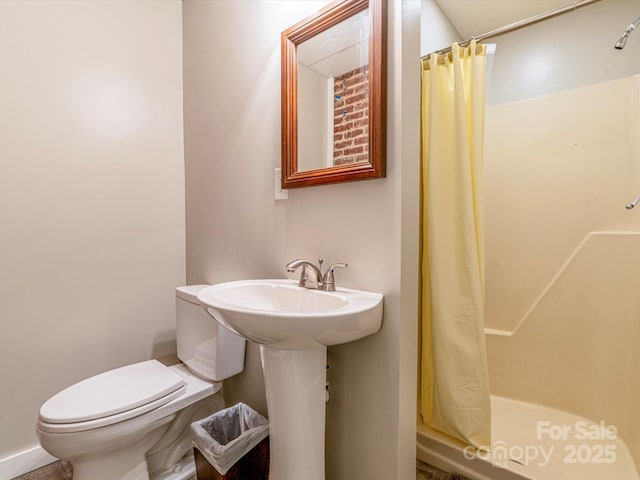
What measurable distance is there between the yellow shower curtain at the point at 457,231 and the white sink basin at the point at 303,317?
1.35 feet

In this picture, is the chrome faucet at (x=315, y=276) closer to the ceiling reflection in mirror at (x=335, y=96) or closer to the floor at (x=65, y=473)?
the ceiling reflection in mirror at (x=335, y=96)

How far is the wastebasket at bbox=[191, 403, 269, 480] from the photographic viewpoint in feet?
3.66

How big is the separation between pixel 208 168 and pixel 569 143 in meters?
2.05

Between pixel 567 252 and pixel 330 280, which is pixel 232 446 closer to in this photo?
pixel 330 280

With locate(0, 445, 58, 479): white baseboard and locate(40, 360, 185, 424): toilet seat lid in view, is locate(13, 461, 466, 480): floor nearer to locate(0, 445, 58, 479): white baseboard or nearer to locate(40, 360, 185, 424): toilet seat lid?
locate(0, 445, 58, 479): white baseboard

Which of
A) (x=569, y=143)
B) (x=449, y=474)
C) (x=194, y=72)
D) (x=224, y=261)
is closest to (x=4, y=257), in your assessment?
(x=224, y=261)

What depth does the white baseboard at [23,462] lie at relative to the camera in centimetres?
134

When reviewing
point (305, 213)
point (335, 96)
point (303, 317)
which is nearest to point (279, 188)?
Answer: point (305, 213)

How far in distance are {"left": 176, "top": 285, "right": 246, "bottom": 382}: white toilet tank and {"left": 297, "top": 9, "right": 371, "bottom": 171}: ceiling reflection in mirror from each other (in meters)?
0.81

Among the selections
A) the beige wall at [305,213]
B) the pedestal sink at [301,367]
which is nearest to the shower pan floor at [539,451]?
the beige wall at [305,213]

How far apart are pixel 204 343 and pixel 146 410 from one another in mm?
331

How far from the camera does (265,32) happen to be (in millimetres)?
1420

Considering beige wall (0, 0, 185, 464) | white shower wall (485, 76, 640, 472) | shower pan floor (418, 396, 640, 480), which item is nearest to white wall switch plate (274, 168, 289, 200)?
beige wall (0, 0, 185, 464)

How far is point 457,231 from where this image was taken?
1268mm
